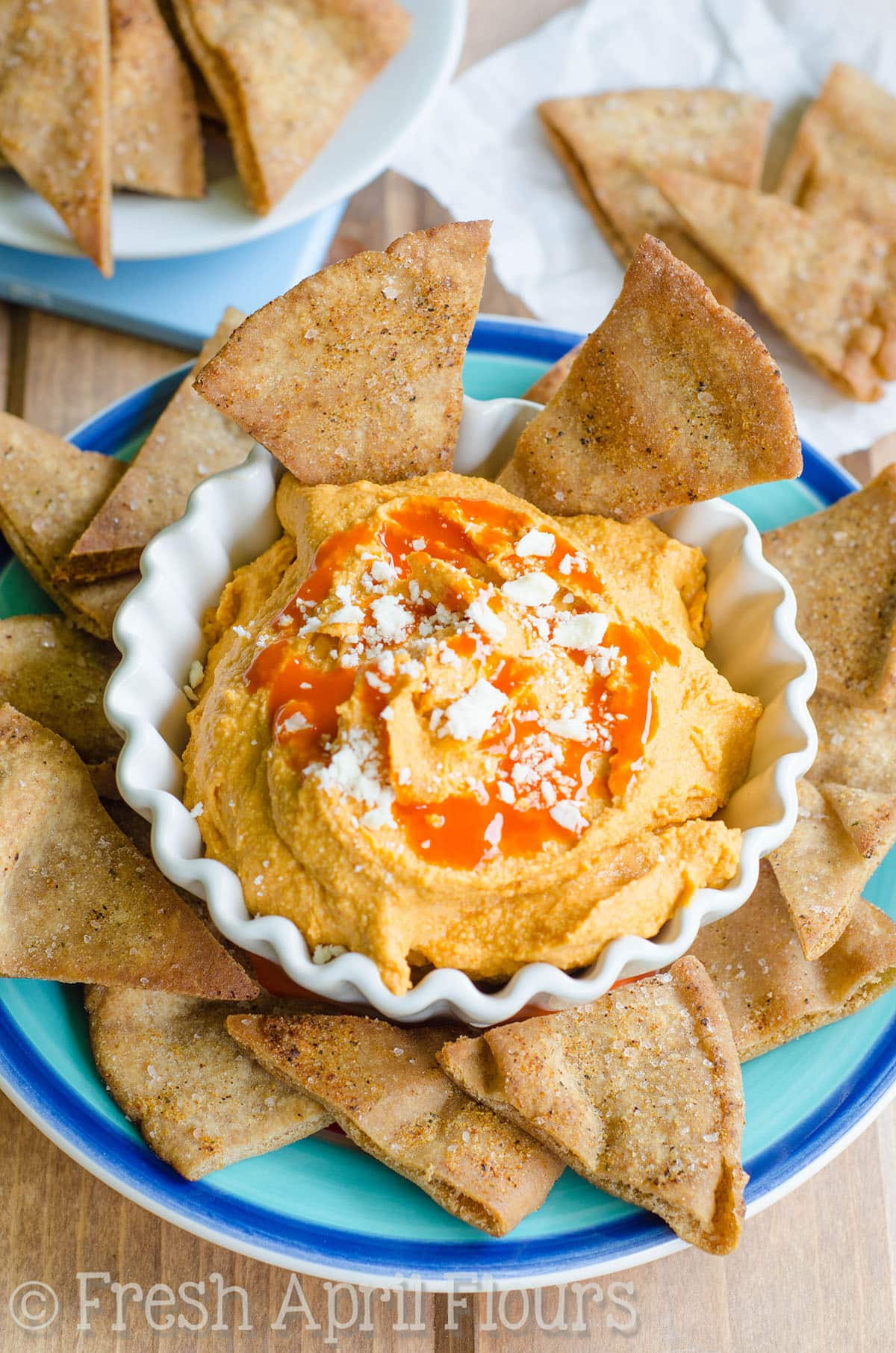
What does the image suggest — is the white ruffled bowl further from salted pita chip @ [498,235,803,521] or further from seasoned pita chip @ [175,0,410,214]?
seasoned pita chip @ [175,0,410,214]

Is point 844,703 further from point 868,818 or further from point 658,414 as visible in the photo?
point 658,414

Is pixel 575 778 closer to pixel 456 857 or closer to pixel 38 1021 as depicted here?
pixel 456 857

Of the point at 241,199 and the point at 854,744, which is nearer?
the point at 854,744

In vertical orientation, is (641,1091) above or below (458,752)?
below

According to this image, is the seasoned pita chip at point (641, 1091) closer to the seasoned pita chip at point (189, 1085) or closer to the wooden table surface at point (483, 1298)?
the seasoned pita chip at point (189, 1085)

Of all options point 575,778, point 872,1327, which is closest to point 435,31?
point 575,778

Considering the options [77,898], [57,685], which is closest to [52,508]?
[57,685]
